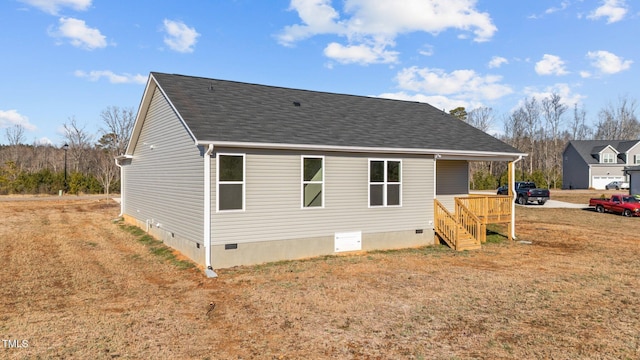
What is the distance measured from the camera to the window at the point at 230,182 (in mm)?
10055

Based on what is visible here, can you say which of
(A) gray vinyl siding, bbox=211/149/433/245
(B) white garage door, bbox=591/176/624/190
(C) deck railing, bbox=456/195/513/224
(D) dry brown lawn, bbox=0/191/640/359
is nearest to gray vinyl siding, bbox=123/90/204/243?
(A) gray vinyl siding, bbox=211/149/433/245

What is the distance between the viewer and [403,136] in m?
13.6

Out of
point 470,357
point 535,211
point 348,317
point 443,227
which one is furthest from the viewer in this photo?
point 535,211

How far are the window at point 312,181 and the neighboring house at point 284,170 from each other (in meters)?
0.03

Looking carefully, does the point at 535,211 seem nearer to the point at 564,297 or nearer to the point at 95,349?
the point at 564,297

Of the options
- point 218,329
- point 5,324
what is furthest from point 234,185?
point 5,324

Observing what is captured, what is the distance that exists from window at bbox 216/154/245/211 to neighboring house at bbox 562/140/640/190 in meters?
57.9

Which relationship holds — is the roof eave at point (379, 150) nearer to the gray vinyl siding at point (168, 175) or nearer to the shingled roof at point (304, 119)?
the shingled roof at point (304, 119)

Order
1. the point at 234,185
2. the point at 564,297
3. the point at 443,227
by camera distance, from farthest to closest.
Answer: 1. the point at 443,227
2. the point at 234,185
3. the point at 564,297

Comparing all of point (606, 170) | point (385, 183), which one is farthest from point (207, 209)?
point (606, 170)

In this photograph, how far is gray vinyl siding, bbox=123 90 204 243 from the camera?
34.6ft

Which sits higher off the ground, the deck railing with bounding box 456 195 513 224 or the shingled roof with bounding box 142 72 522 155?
the shingled roof with bounding box 142 72 522 155

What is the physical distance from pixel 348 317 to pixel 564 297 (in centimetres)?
475

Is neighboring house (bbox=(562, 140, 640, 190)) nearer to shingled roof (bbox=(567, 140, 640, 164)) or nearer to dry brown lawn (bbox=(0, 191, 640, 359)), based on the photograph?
shingled roof (bbox=(567, 140, 640, 164))
